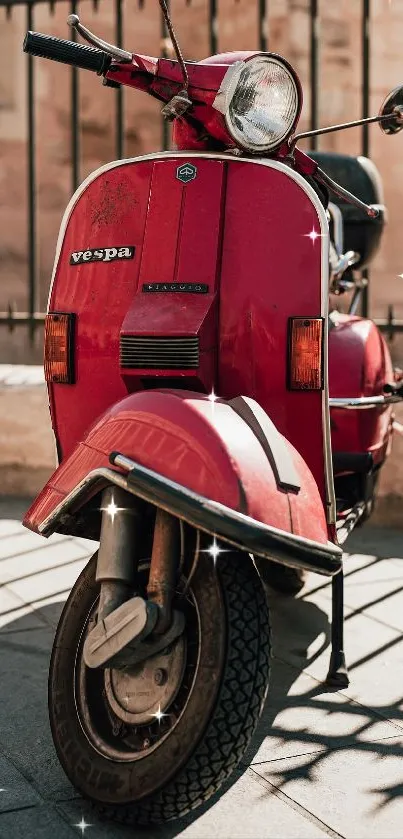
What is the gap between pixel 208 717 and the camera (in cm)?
204

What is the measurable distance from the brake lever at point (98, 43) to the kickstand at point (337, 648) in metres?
1.47

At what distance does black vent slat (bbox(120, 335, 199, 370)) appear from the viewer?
8.50 feet

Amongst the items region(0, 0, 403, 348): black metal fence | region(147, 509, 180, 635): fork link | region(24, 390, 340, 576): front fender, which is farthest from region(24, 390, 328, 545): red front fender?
region(0, 0, 403, 348): black metal fence

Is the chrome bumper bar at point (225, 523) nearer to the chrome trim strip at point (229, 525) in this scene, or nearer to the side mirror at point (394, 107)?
the chrome trim strip at point (229, 525)

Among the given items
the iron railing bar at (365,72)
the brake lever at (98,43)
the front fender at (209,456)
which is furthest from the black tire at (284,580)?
the iron railing bar at (365,72)

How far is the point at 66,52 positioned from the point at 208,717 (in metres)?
1.54

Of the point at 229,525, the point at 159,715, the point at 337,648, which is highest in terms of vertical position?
the point at 229,525

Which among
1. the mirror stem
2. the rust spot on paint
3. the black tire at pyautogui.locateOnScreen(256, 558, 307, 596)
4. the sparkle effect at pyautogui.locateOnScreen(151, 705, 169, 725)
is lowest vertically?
the black tire at pyautogui.locateOnScreen(256, 558, 307, 596)

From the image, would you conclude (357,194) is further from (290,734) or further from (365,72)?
(290,734)

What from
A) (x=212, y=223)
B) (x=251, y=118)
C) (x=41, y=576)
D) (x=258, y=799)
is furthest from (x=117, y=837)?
(x=41, y=576)

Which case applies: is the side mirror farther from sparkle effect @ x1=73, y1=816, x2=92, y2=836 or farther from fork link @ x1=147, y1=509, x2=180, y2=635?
sparkle effect @ x1=73, y1=816, x2=92, y2=836

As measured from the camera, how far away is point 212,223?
106 inches

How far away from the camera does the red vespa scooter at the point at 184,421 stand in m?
2.10

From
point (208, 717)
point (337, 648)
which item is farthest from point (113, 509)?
point (337, 648)
